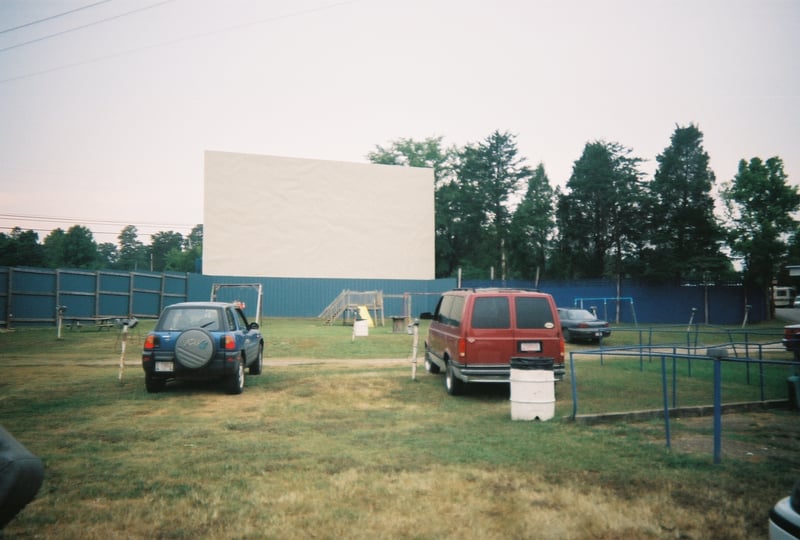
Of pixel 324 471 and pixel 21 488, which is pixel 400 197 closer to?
pixel 324 471

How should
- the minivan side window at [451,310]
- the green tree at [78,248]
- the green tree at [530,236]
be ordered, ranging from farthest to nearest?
1. the green tree at [78,248]
2. the green tree at [530,236]
3. the minivan side window at [451,310]

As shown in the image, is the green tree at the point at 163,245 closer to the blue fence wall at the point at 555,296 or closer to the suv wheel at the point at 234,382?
the blue fence wall at the point at 555,296

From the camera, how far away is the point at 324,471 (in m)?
5.71

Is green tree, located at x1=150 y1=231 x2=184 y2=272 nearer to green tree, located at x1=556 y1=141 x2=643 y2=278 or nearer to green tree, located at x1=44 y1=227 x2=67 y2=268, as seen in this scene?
green tree, located at x1=44 y1=227 x2=67 y2=268

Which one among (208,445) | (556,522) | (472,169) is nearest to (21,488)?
(556,522)

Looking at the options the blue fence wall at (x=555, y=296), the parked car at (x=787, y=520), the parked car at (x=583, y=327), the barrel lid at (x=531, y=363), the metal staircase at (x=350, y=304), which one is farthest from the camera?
the blue fence wall at (x=555, y=296)

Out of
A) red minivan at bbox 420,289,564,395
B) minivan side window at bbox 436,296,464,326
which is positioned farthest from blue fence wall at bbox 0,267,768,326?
red minivan at bbox 420,289,564,395

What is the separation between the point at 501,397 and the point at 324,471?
564cm

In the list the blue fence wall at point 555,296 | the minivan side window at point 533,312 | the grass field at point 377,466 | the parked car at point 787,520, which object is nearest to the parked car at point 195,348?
the grass field at point 377,466

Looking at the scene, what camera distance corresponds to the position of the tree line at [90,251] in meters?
75.9

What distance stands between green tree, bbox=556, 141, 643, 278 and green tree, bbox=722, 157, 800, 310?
7.52 m

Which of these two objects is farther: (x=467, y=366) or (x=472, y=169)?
(x=472, y=169)

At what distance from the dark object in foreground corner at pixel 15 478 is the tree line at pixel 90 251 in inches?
1818

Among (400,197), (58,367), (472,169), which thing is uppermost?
(472,169)
